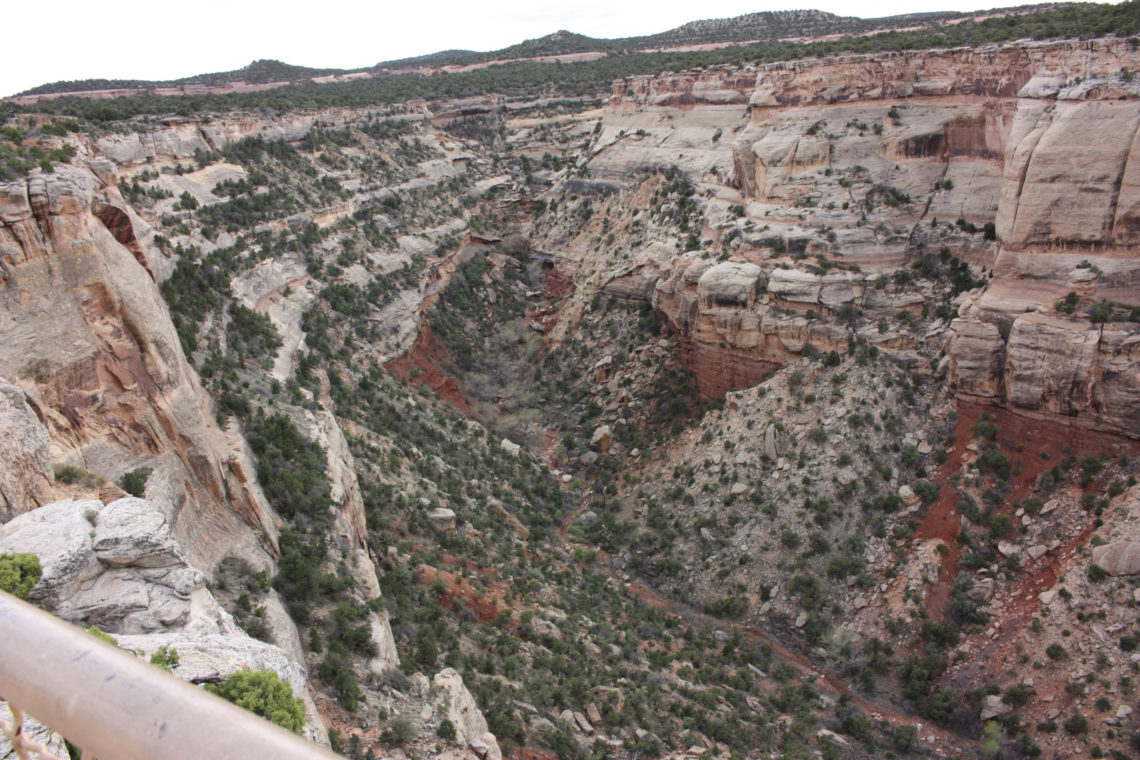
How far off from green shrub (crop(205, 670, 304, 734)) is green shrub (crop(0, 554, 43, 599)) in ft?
9.00

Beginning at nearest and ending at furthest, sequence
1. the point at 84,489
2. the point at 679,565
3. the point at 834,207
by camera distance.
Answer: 1. the point at 84,489
2. the point at 679,565
3. the point at 834,207

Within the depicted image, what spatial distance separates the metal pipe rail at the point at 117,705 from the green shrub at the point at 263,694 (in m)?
6.29

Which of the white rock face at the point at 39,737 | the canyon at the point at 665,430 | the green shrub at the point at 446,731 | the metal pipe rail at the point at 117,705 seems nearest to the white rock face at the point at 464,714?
the canyon at the point at 665,430

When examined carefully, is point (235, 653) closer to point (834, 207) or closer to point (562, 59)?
point (834, 207)

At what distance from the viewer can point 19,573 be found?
29.9 feet

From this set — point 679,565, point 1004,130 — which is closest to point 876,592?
point 679,565

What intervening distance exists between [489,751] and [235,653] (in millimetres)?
8016

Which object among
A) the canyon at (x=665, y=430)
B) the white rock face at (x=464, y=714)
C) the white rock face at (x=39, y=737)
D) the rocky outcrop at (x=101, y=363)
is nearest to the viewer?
the white rock face at (x=39, y=737)

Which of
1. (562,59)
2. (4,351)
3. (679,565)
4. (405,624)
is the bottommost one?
(679,565)

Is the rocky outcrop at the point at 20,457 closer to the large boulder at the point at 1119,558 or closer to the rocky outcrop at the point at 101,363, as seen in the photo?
the rocky outcrop at the point at 101,363

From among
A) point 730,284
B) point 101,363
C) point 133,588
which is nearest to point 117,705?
point 133,588

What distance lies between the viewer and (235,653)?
9828 mm

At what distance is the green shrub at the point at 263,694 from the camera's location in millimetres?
8711

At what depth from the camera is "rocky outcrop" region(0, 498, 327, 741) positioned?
9555 millimetres
